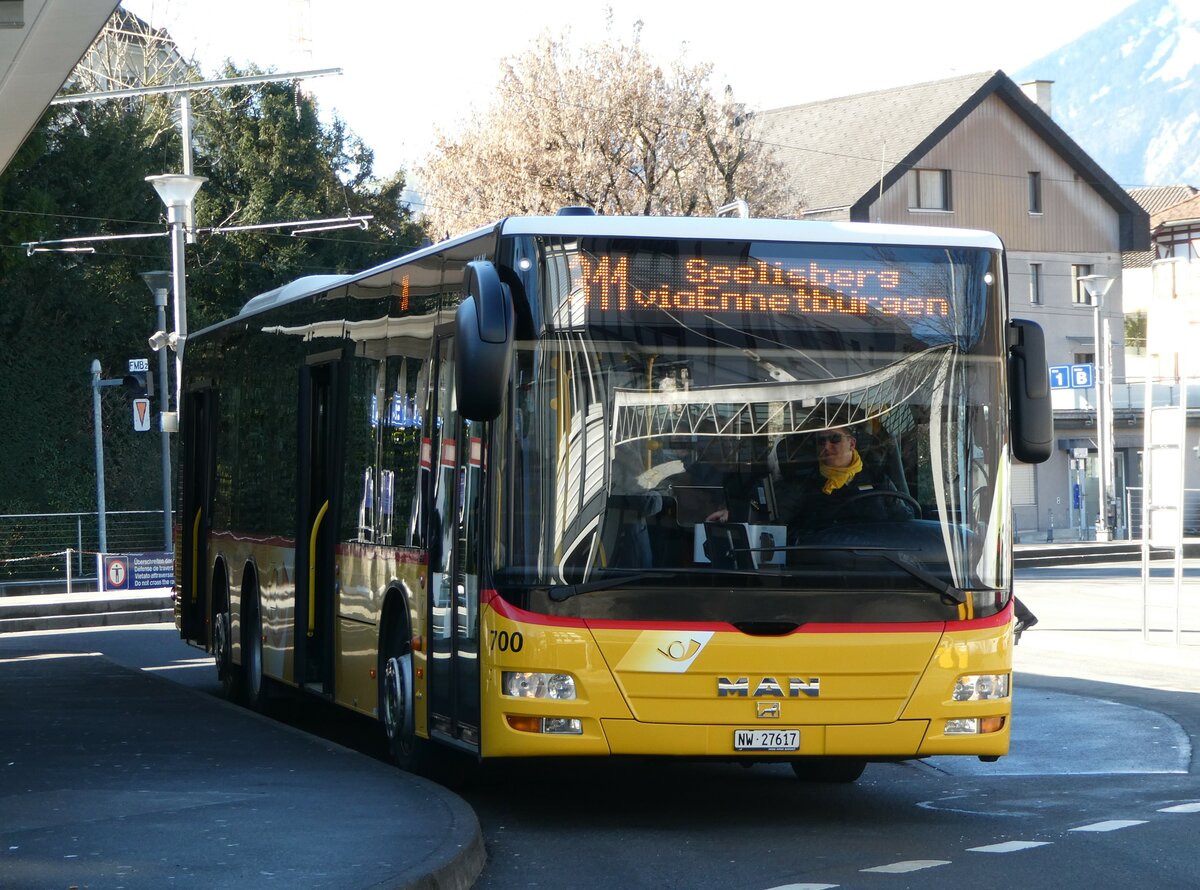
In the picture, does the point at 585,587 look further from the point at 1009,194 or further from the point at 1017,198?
the point at 1017,198

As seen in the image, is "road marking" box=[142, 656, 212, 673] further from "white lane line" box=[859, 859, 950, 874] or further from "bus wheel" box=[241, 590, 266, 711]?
"white lane line" box=[859, 859, 950, 874]

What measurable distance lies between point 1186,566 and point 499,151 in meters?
18.2

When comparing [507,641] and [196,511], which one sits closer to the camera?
[507,641]

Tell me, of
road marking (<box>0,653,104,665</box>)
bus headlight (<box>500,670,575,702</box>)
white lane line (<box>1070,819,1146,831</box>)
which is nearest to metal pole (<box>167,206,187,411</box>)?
road marking (<box>0,653,104,665</box>)

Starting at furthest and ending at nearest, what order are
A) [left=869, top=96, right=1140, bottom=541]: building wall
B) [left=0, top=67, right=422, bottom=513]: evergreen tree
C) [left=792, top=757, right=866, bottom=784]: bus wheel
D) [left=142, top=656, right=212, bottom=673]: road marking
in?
[left=869, top=96, right=1140, bottom=541]: building wall
[left=0, top=67, right=422, bottom=513]: evergreen tree
[left=142, top=656, right=212, bottom=673]: road marking
[left=792, top=757, right=866, bottom=784]: bus wheel

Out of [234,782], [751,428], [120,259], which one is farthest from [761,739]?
[120,259]

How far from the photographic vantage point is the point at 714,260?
940 cm

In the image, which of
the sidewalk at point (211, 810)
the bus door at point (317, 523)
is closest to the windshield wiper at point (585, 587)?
the sidewalk at point (211, 810)

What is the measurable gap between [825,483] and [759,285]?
3.27ft

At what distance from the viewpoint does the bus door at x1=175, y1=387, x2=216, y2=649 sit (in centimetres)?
1745

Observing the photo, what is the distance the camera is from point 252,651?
1543 centimetres

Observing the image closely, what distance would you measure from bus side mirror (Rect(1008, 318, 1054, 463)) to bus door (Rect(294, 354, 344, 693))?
15.6 feet

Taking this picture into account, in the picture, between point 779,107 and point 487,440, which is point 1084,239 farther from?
point 487,440

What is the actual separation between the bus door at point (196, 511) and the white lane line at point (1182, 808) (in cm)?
944
